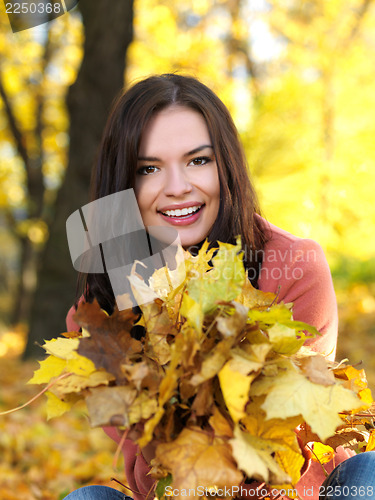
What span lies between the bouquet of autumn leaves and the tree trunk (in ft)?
11.2

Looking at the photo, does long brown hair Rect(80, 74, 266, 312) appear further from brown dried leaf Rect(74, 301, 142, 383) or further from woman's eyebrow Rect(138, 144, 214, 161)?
brown dried leaf Rect(74, 301, 142, 383)

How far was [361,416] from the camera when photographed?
3.72 feet

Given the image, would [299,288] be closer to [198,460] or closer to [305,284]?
[305,284]

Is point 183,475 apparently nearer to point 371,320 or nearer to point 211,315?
point 211,315

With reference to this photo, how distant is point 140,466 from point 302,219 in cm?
318

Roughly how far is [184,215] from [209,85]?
0.69m

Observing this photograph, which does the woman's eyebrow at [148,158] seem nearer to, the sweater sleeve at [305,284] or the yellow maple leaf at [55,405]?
the sweater sleeve at [305,284]

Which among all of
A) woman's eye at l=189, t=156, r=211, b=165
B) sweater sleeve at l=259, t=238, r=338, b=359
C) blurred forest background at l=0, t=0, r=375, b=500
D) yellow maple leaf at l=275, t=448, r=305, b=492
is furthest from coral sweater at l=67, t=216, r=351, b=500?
blurred forest background at l=0, t=0, r=375, b=500

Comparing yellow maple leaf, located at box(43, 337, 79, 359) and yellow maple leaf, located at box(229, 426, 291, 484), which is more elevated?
yellow maple leaf, located at box(43, 337, 79, 359)

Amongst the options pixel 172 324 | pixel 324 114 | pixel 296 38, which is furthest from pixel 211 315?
pixel 296 38

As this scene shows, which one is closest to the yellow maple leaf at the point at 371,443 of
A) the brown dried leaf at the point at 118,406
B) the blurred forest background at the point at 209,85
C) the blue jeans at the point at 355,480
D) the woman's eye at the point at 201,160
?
the blue jeans at the point at 355,480

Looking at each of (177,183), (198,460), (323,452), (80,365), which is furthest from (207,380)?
(177,183)

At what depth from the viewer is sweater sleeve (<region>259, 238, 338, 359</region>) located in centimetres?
162

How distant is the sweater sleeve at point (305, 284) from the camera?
1616 mm
